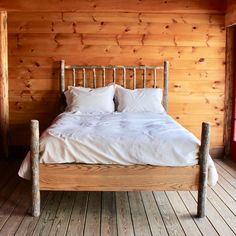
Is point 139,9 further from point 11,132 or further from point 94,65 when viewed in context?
point 11,132

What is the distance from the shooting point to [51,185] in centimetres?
275

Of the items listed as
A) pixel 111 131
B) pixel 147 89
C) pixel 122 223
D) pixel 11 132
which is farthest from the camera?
pixel 11 132

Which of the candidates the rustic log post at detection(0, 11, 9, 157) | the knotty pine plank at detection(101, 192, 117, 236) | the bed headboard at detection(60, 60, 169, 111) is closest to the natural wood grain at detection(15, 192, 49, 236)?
the knotty pine plank at detection(101, 192, 117, 236)

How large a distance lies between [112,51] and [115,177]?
227 cm

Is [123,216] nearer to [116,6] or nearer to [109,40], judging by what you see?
[109,40]

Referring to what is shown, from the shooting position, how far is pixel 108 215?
2.83 m

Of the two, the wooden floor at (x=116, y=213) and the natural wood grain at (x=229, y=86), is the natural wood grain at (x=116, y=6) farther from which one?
the wooden floor at (x=116, y=213)

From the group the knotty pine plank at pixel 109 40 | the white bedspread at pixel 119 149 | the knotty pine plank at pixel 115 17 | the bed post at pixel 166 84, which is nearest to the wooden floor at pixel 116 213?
the white bedspread at pixel 119 149

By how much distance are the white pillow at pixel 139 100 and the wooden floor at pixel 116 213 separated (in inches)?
47.2

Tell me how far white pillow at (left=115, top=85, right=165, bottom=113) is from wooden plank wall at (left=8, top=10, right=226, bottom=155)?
444 millimetres

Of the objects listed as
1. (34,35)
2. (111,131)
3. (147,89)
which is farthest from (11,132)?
(111,131)

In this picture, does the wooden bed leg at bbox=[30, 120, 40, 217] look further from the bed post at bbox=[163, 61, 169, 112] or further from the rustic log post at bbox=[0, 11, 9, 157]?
the bed post at bbox=[163, 61, 169, 112]

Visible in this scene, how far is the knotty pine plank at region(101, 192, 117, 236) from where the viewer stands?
2562mm

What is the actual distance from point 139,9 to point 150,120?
5.54 feet
